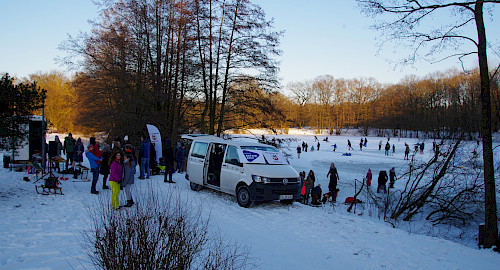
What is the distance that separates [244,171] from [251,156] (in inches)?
22.8

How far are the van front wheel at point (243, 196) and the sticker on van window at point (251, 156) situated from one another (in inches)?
34.4

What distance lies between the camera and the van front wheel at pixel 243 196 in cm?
943

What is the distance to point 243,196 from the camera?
963 centimetres

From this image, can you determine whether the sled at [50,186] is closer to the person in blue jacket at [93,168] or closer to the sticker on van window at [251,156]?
the person in blue jacket at [93,168]

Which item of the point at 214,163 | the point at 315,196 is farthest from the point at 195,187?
the point at 315,196

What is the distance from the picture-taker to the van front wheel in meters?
9.43

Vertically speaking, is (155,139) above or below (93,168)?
above

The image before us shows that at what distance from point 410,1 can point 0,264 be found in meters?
12.6

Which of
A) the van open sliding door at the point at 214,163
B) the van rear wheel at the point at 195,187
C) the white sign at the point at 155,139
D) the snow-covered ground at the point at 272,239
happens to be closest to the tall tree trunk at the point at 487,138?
the snow-covered ground at the point at 272,239

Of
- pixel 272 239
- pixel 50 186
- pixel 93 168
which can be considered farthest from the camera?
pixel 93 168

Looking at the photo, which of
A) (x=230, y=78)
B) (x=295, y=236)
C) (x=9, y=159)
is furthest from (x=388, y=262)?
(x=9, y=159)

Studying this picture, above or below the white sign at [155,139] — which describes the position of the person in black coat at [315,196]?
below

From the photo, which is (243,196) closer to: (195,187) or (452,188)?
(195,187)

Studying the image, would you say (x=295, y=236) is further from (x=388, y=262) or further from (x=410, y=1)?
(x=410, y=1)
